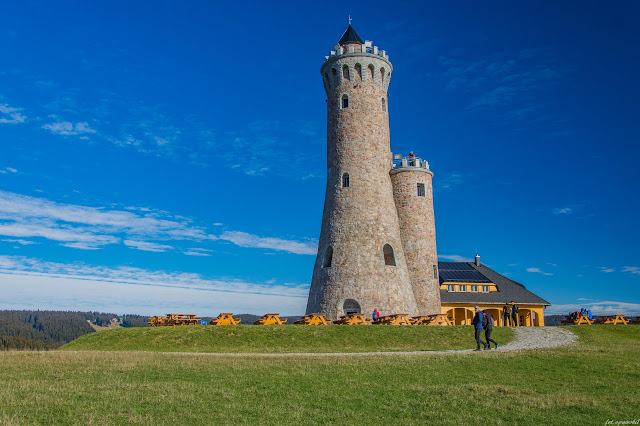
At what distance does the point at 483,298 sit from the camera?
44844 millimetres

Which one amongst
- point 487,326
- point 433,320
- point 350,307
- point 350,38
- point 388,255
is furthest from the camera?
point 350,38

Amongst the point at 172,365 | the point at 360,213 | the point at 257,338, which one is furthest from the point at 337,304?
the point at 172,365

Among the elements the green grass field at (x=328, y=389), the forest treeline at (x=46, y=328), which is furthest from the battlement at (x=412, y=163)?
the forest treeline at (x=46, y=328)

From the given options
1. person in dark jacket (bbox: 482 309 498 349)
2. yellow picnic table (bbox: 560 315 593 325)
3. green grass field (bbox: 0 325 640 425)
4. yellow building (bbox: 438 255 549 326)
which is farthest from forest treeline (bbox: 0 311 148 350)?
person in dark jacket (bbox: 482 309 498 349)

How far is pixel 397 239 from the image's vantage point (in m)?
39.1

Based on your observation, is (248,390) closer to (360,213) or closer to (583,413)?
(583,413)

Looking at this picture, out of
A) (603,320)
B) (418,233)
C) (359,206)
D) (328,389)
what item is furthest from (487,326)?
(418,233)

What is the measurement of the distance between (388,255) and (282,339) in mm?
16051

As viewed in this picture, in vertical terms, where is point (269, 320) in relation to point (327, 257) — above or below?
below

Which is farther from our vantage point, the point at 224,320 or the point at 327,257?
the point at 327,257

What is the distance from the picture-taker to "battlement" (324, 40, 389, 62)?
40.6 m

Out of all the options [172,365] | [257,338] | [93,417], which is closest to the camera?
[93,417]

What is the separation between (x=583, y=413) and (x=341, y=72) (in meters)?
33.8

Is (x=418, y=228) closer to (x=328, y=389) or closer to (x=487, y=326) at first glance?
(x=487, y=326)
